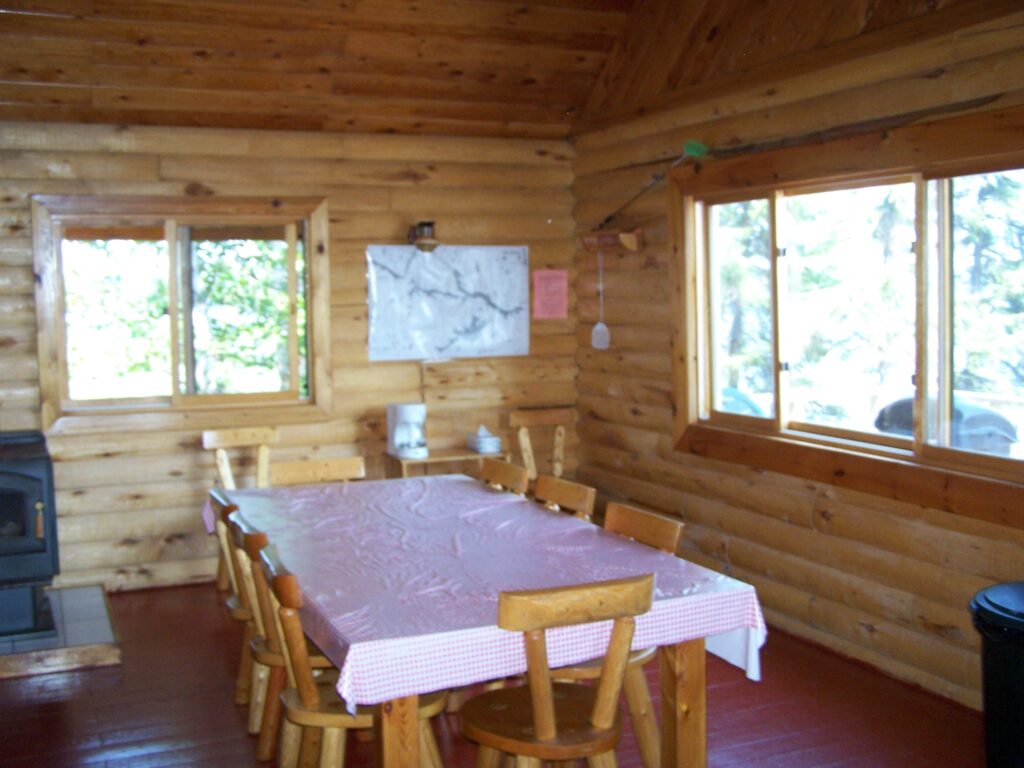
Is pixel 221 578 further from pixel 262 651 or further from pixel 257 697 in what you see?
pixel 262 651

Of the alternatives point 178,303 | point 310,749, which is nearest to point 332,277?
point 178,303

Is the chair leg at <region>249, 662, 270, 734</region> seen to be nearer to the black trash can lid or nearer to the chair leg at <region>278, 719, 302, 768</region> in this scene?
the chair leg at <region>278, 719, 302, 768</region>

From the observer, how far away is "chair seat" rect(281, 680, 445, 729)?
3.27 metres

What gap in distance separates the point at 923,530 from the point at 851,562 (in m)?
0.51

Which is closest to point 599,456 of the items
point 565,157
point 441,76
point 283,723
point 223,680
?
point 565,157

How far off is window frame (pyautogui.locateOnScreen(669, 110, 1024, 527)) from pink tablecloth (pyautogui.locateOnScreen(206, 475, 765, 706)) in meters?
1.37

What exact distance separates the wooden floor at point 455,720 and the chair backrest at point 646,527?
33.1 inches

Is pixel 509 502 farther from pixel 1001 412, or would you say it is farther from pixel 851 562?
pixel 1001 412

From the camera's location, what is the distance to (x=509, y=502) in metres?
4.70

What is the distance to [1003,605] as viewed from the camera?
3691mm

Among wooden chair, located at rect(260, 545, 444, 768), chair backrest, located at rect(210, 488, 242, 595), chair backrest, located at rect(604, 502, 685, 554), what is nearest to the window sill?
chair backrest, located at rect(604, 502, 685, 554)

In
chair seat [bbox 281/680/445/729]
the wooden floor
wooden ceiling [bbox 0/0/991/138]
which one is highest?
wooden ceiling [bbox 0/0/991/138]

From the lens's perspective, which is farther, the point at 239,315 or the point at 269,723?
the point at 239,315

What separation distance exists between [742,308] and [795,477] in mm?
1001
